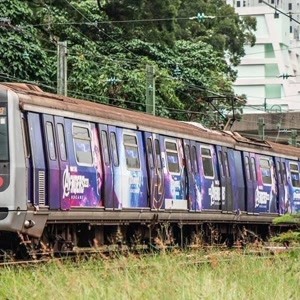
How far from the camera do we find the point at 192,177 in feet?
68.5

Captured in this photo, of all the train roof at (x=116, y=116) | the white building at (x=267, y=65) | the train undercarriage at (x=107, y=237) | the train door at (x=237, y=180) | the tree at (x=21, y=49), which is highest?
the white building at (x=267, y=65)

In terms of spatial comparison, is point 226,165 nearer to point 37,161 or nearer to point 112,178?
point 112,178

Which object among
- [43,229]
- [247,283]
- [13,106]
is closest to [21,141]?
[13,106]

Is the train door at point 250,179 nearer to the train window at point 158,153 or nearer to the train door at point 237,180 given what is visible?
the train door at point 237,180

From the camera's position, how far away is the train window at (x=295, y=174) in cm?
2806

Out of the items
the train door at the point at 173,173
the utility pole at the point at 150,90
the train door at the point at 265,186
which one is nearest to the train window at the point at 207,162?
the train door at the point at 173,173

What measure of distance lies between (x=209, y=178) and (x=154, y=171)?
3.38 metres

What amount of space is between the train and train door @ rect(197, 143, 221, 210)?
3cm

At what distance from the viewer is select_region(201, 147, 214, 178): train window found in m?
21.8

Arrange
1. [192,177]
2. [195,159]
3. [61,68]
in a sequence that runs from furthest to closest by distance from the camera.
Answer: [61,68]
[195,159]
[192,177]

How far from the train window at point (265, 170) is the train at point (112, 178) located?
3.4 inches

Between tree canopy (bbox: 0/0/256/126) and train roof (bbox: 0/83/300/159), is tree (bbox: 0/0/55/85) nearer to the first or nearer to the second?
tree canopy (bbox: 0/0/256/126)

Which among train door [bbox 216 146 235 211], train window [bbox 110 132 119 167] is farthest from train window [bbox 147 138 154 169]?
train door [bbox 216 146 235 211]

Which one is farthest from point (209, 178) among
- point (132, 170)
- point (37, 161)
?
point (37, 161)
